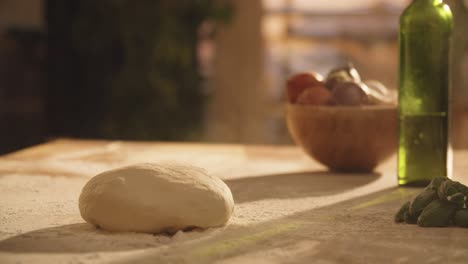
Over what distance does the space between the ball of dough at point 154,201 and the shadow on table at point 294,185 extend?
26 cm

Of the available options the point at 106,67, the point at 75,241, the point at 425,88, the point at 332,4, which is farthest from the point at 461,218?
the point at 332,4

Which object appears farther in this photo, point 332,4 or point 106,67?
point 332,4

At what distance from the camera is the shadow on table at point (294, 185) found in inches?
53.5

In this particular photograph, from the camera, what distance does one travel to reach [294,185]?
1.47m

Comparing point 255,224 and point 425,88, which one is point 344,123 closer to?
point 425,88

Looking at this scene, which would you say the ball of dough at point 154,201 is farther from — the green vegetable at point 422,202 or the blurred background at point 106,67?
the blurred background at point 106,67

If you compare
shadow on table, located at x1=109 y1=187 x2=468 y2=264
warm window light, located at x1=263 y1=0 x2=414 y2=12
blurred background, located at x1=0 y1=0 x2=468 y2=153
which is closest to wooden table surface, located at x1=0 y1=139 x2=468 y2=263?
shadow on table, located at x1=109 y1=187 x2=468 y2=264

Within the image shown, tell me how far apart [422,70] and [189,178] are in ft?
2.07

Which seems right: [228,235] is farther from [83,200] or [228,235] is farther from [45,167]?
[45,167]

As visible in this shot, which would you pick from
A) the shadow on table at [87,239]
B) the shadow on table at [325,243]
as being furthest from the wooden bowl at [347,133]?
the shadow on table at [325,243]

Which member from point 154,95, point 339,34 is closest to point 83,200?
point 154,95

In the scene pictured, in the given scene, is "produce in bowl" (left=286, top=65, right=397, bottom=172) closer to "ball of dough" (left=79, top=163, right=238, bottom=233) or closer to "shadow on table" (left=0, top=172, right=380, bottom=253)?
"shadow on table" (left=0, top=172, right=380, bottom=253)

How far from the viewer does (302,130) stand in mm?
1646

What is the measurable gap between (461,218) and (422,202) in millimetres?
63
